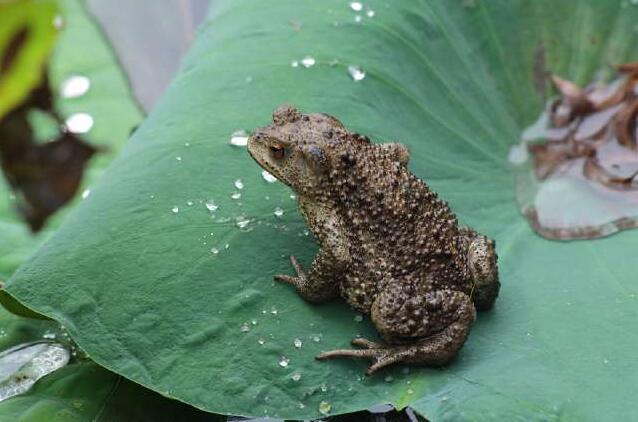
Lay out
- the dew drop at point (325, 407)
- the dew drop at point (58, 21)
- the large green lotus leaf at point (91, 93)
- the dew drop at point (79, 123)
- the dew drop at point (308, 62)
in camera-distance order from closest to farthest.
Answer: the dew drop at point (325, 407), the dew drop at point (308, 62), the large green lotus leaf at point (91, 93), the dew drop at point (79, 123), the dew drop at point (58, 21)

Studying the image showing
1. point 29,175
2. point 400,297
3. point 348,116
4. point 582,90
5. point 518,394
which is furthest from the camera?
point 29,175

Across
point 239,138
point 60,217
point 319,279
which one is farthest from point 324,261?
point 60,217

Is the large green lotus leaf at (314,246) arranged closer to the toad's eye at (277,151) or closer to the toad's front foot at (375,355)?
the toad's front foot at (375,355)

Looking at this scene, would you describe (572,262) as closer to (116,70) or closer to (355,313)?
(355,313)

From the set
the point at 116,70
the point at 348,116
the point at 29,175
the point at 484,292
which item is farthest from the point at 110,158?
the point at 484,292

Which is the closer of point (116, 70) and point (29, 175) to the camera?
point (29, 175)

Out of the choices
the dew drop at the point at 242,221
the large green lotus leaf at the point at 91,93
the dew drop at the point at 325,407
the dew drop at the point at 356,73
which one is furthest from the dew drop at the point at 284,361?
the large green lotus leaf at the point at 91,93

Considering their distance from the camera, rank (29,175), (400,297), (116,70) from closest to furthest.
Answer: (400,297) < (29,175) < (116,70)
